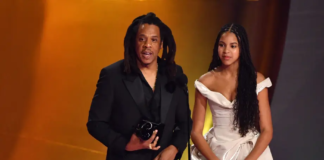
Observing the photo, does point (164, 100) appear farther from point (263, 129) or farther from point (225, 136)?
point (263, 129)

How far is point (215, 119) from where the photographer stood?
234cm

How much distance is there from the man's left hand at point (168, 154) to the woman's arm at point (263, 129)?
0.70 metres

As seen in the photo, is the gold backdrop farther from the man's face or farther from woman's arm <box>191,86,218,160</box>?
the man's face

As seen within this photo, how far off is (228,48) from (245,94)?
11.3 inches

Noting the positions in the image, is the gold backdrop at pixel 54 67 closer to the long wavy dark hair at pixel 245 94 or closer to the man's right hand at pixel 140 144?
the long wavy dark hair at pixel 245 94

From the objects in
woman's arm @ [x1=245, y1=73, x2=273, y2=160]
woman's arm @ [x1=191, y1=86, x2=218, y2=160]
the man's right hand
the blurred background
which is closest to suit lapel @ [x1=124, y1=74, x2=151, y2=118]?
the man's right hand

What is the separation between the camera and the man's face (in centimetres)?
165

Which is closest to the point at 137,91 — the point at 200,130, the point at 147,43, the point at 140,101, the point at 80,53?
the point at 140,101

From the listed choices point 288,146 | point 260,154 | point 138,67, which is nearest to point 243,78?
point 260,154

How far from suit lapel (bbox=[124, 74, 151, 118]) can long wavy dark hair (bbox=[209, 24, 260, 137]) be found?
812 millimetres

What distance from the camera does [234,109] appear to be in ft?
7.47

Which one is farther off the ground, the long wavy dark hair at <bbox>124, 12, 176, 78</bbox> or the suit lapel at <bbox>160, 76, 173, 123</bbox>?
the long wavy dark hair at <bbox>124, 12, 176, 78</bbox>

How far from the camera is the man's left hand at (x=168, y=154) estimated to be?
1.63 metres

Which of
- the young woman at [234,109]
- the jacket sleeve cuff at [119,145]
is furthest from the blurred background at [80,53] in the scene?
the jacket sleeve cuff at [119,145]
